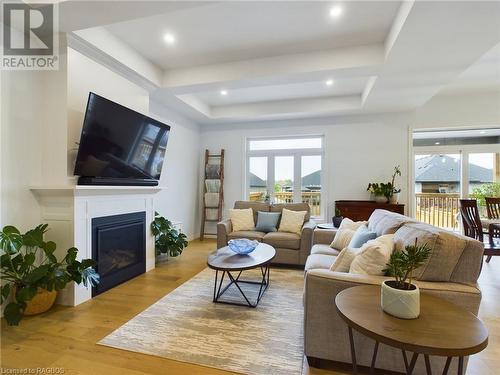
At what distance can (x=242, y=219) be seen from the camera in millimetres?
4426

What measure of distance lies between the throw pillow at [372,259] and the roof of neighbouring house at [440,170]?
4429 millimetres

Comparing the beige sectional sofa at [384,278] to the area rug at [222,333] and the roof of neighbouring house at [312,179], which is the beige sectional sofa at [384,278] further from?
the roof of neighbouring house at [312,179]

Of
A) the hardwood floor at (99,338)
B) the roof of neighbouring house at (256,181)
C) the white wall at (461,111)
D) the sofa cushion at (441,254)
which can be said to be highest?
the white wall at (461,111)

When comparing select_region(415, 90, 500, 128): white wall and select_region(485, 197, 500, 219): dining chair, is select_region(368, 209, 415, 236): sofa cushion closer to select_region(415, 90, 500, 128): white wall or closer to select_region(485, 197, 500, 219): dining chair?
select_region(485, 197, 500, 219): dining chair

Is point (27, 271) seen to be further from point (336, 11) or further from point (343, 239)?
point (336, 11)

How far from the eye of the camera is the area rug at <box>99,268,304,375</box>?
1.82 meters

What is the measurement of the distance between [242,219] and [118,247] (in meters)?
1.94

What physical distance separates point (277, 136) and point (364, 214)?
242 centimetres

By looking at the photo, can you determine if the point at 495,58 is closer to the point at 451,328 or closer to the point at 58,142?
the point at 451,328

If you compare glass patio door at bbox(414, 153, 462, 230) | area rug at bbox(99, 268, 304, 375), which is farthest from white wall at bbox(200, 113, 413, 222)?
area rug at bbox(99, 268, 304, 375)

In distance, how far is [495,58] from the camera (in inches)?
135

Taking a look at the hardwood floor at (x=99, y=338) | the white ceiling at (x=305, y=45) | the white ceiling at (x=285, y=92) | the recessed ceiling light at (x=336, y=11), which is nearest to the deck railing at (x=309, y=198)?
the white ceiling at (x=285, y=92)

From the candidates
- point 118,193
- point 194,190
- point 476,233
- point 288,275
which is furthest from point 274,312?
point 194,190
